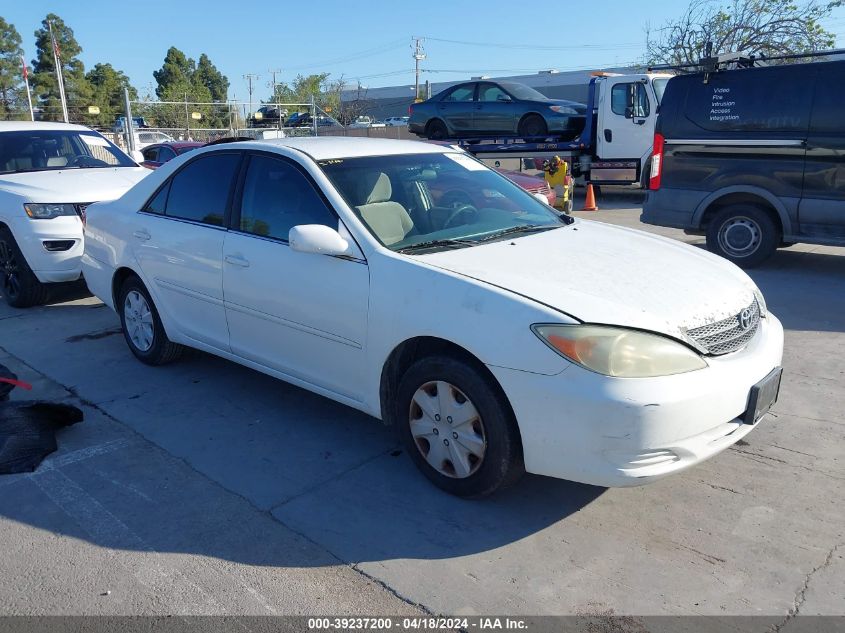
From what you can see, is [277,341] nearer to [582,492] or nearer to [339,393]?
[339,393]

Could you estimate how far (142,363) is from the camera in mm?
5527

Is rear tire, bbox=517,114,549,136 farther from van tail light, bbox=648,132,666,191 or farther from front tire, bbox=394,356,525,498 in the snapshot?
front tire, bbox=394,356,525,498

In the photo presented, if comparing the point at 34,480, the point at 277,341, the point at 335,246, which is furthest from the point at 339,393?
the point at 34,480

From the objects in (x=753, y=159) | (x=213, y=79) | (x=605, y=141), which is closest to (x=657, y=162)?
(x=753, y=159)

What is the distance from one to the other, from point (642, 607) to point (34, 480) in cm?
310

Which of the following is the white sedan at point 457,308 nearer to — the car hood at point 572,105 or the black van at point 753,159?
the black van at point 753,159

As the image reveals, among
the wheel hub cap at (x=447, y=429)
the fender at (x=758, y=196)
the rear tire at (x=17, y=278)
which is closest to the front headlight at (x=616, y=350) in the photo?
the wheel hub cap at (x=447, y=429)

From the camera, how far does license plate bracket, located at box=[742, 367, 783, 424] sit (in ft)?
10.5

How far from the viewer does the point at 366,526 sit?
330cm

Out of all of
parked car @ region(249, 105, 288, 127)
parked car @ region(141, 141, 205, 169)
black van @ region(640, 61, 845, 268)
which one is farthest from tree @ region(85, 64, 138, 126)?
black van @ region(640, 61, 845, 268)

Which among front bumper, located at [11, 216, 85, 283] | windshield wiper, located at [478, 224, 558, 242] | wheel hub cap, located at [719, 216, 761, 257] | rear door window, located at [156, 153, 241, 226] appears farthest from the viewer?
wheel hub cap, located at [719, 216, 761, 257]

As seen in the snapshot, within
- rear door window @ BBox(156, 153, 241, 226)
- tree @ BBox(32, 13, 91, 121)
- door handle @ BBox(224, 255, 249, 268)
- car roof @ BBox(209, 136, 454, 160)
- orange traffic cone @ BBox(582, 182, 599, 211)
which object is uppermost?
tree @ BBox(32, 13, 91, 121)

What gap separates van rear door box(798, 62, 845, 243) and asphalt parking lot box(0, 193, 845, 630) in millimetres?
3611

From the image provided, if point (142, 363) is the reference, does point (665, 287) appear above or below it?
above
